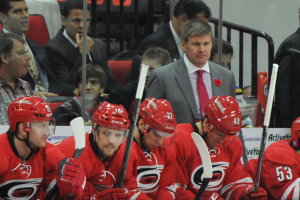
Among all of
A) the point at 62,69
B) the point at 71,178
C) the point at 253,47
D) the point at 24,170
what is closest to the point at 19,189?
the point at 24,170

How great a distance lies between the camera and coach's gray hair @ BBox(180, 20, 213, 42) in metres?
3.48

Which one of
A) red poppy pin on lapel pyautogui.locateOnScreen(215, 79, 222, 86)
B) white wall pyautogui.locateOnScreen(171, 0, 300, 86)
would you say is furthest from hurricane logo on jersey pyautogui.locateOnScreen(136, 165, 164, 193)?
white wall pyautogui.locateOnScreen(171, 0, 300, 86)

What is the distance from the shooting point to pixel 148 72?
3.67m

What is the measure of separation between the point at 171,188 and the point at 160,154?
0.69 feet

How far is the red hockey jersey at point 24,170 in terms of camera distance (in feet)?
8.65

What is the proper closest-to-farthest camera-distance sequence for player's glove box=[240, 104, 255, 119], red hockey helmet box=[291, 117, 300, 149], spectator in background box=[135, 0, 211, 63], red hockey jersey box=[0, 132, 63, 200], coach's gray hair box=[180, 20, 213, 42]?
red hockey jersey box=[0, 132, 63, 200] → red hockey helmet box=[291, 117, 300, 149] → coach's gray hair box=[180, 20, 213, 42] → spectator in background box=[135, 0, 211, 63] → player's glove box=[240, 104, 255, 119]

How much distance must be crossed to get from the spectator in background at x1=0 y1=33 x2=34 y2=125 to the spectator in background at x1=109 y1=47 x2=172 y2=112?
0.62 meters

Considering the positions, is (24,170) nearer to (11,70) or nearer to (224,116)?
(11,70)

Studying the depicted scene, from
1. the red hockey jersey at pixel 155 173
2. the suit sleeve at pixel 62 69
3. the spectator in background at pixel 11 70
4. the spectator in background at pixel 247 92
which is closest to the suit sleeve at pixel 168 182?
the red hockey jersey at pixel 155 173

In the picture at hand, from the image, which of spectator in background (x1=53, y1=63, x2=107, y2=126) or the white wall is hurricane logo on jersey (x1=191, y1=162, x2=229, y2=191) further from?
the white wall

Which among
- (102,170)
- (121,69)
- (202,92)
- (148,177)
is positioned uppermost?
(121,69)

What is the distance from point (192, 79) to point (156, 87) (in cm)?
30

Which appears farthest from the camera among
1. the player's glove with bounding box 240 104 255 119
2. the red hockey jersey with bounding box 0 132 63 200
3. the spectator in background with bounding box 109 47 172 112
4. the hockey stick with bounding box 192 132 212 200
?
the player's glove with bounding box 240 104 255 119

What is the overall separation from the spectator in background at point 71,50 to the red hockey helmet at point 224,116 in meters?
0.88
